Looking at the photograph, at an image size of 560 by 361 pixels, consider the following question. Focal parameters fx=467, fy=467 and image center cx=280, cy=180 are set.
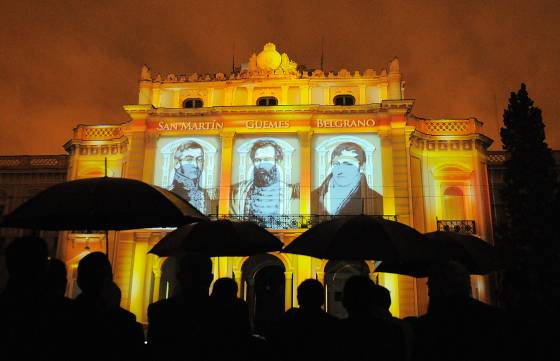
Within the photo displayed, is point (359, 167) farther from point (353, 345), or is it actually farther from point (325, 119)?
point (353, 345)

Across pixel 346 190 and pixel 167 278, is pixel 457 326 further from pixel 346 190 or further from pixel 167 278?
pixel 167 278

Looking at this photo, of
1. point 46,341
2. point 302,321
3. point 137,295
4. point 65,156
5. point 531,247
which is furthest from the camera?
point 65,156

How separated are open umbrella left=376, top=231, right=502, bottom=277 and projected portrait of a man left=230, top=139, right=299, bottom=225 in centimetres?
1448

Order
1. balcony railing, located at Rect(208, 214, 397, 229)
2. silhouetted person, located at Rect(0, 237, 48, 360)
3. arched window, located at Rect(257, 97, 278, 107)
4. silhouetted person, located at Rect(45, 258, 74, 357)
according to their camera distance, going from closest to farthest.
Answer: silhouetted person, located at Rect(0, 237, 48, 360) → silhouetted person, located at Rect(45, 258, 74, 357) → balcony railing, located at Rect(208, 214, 397, 229) → arched window, located at Rect(257, 97, 278, 107)

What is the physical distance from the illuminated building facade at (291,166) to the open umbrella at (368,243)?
51.5ft

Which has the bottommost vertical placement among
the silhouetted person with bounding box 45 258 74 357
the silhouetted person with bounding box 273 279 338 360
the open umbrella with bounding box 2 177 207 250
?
the silhouetted person with bounding box 273 279 338 360

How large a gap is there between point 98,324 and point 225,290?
1.23 meters

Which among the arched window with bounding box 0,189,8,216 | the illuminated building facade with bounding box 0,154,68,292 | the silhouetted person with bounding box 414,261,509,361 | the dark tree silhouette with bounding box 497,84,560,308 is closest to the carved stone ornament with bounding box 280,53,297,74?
the dark tree silhouette with bounding box 497,84,560,308

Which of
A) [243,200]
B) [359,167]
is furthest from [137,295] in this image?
[359,167]

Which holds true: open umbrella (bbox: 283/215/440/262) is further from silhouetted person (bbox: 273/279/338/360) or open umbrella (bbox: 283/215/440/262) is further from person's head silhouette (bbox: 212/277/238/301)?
person's head silhouette (bbox: 212/277/238/301)

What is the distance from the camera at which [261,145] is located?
956 inches

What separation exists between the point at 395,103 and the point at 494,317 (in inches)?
825

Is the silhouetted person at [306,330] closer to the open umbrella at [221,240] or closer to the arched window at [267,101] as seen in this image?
the open umbrella at [221,240]

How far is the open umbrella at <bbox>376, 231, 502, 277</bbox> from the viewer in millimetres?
Answer: 7818
